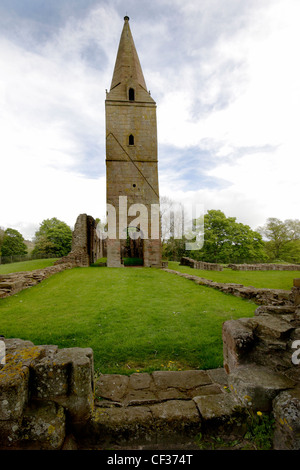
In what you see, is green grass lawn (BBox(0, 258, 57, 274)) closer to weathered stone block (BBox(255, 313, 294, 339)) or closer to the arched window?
the arched window

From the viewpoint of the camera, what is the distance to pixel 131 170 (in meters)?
20.7

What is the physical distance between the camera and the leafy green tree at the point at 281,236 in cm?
4138

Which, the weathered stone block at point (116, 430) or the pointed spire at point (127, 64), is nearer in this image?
the weathered stone block at point (116, 430)

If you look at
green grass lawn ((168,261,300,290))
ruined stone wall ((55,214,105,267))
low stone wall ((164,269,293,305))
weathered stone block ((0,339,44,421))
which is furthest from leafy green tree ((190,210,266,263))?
weathered stone block ((0,339,44,421))

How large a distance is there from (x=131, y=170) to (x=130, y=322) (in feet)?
55.6

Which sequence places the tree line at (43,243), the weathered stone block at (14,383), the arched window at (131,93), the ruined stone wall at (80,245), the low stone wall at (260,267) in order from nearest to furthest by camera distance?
the weathered stone block at (14,383) < the ruined stone wall at (80,245) < the arched window at (131,93) < the low stone wall at (260,267) < the tree line at (43,243)

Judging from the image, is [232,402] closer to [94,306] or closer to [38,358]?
[38,358]

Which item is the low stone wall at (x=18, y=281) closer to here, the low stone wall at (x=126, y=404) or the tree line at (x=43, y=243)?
the low stone wall at (x=126, y=404)

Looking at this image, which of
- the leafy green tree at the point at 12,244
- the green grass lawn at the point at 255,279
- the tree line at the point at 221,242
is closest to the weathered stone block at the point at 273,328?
the green grass lawn at the point at 255,279

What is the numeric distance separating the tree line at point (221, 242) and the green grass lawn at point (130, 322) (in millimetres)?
27572

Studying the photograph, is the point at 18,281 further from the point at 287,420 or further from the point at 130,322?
the point at 287,420

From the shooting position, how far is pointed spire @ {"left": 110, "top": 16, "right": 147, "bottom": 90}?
2245 cm
